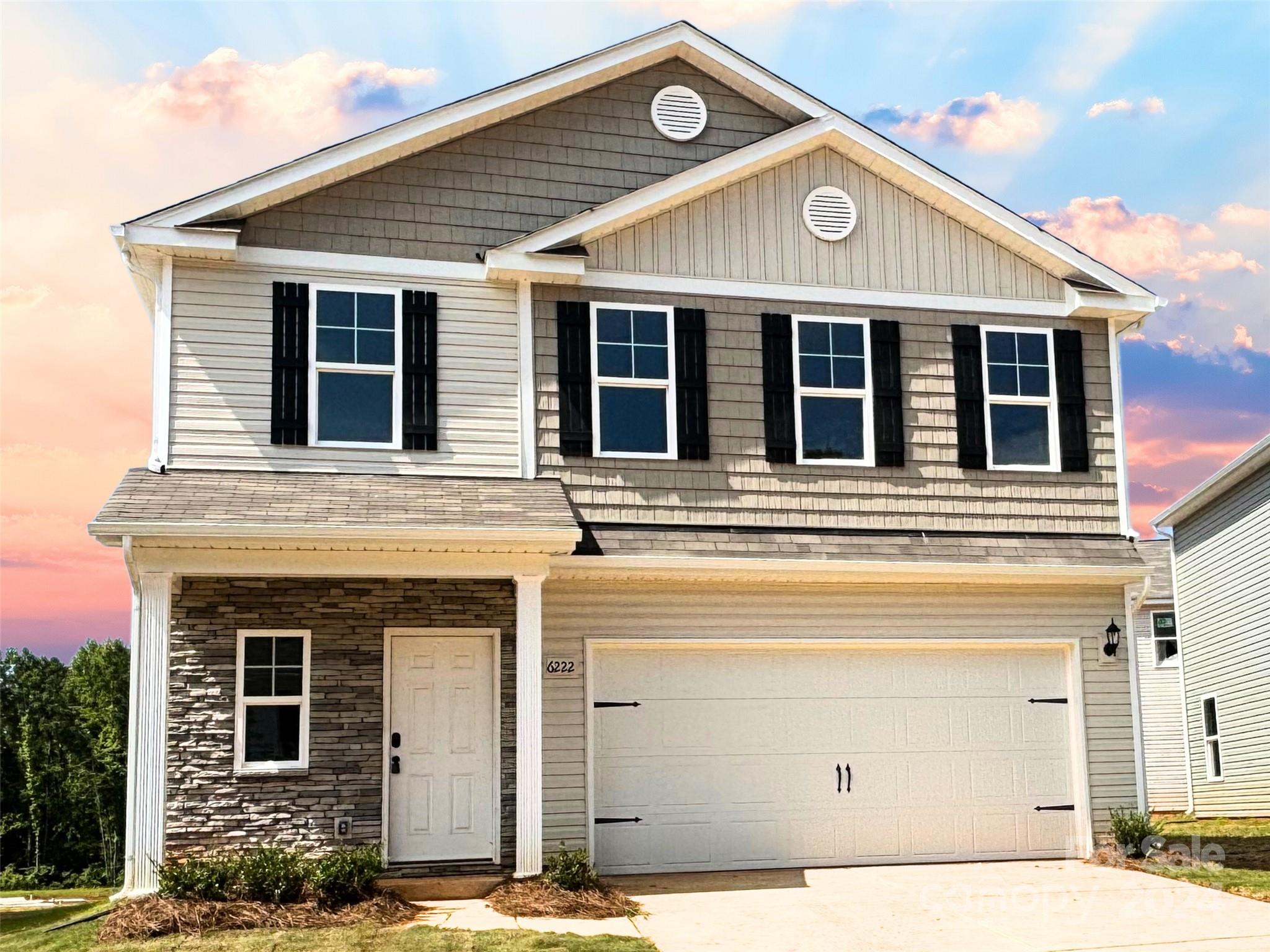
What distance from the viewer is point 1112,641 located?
1377 centimetres

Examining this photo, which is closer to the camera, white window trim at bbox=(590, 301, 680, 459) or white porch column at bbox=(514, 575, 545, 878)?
white porch column at bbox=(514, 575, 545, 878)

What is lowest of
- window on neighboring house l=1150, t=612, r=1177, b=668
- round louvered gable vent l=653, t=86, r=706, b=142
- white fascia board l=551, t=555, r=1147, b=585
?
window on neighboring house l=1150, t=612, r=1177, b=668

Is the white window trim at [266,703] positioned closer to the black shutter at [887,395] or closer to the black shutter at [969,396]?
the black shutter at [887,395]

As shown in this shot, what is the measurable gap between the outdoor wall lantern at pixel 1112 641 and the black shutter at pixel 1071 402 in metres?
1.66

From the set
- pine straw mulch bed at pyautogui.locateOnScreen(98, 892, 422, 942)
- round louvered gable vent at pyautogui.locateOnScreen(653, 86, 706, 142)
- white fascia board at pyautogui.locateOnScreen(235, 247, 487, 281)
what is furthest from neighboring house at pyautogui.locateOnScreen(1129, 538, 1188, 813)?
pine straw mulch bed at pyautogui.locateOnScreen(98, 892, 422, 942)

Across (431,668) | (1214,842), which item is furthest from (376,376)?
(1214,842)

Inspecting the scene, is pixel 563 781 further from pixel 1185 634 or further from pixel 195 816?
pixel 1185 634

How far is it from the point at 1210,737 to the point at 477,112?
15470mm

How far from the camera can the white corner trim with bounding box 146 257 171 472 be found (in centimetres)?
1205

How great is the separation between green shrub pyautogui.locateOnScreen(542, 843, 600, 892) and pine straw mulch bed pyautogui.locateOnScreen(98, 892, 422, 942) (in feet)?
4.33

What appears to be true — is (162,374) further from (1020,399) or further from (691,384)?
(1020,399)

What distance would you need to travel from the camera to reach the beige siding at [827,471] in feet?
42.2

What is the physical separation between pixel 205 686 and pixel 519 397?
388 cm

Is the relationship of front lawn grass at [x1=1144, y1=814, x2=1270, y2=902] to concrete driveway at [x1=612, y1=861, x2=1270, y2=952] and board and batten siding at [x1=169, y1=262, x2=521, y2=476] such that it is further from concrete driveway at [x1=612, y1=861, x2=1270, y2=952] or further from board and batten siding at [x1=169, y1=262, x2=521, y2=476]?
board and batten siding at [x1=169, y1=262, x2=521, y2=476]
